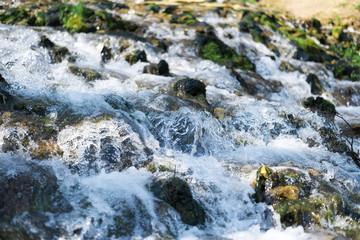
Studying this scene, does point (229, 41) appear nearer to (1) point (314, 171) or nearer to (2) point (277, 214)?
(1) point (314, 171)

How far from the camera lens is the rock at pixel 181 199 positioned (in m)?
3.32

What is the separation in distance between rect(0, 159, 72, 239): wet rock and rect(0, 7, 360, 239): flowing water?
0.12ft

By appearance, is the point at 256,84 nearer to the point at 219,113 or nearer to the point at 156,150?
the point at 219,113

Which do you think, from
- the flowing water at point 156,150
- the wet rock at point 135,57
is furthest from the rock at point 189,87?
the wet rock at point 135,57

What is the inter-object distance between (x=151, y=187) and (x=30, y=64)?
4.08 metres

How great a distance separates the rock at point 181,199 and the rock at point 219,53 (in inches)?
237

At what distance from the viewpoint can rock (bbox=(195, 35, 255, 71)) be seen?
29.9 feet

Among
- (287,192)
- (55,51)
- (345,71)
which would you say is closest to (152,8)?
(55,51)

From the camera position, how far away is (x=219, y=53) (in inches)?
367

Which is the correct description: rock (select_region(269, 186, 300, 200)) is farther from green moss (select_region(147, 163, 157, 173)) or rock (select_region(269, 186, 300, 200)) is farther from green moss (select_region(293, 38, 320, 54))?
green moss (select_region(293, 38, 320, 54))

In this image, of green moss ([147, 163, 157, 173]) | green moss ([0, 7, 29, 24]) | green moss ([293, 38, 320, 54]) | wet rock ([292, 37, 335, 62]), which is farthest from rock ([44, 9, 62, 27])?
green moss ([293, 38, 320, 54])

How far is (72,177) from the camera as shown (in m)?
3.55

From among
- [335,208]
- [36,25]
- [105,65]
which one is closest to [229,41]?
[105,65]

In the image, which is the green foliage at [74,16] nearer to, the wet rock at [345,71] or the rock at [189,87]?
the rock at [189,87]
